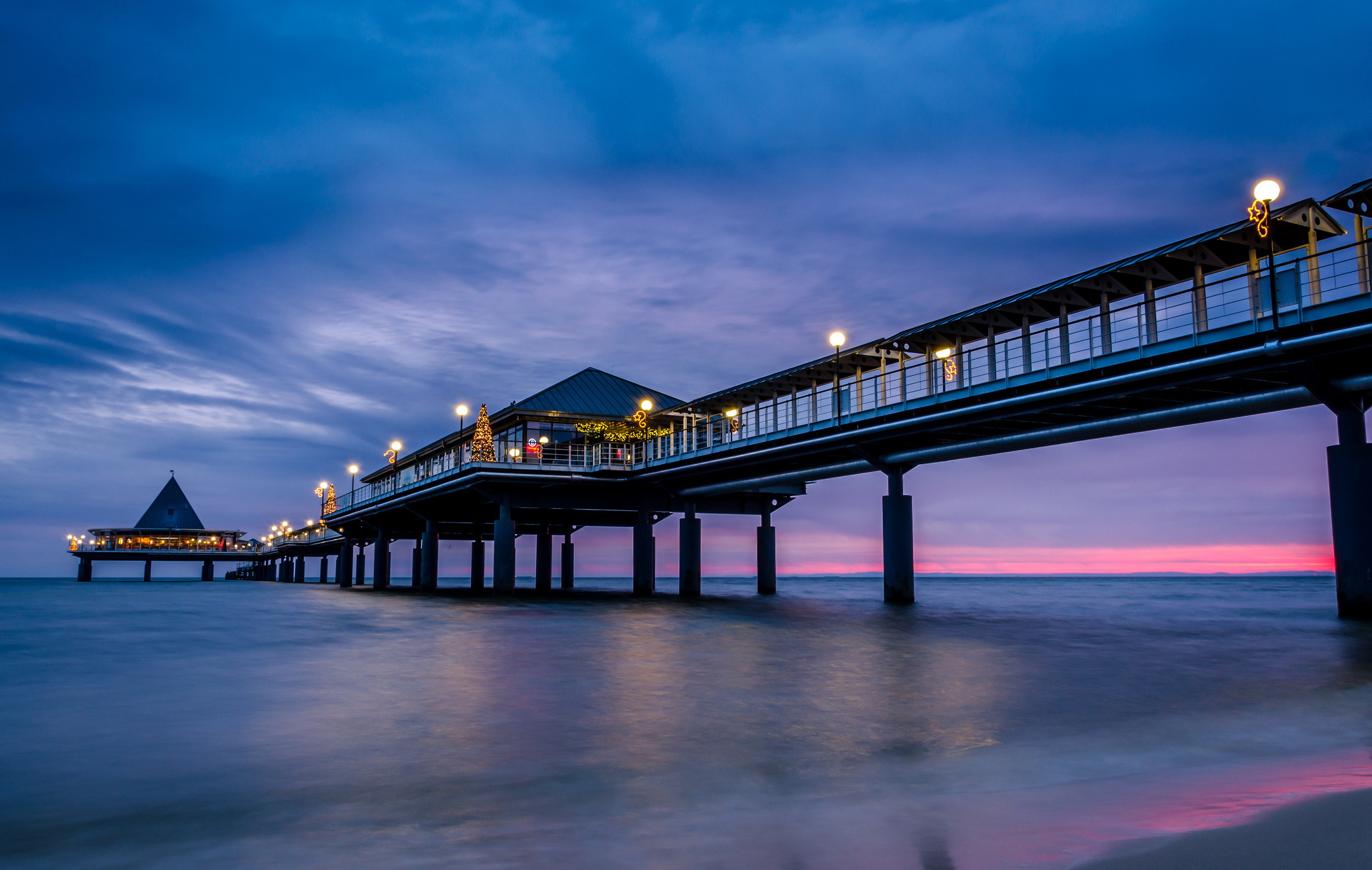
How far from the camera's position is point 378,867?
19.8ft

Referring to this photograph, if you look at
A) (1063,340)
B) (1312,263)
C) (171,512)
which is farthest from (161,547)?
(1312,263)

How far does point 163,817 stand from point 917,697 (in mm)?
10157

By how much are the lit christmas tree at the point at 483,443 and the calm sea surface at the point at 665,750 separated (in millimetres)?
24964

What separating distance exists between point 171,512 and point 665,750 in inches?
6619

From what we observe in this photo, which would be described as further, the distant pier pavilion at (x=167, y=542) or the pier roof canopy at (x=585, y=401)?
Result: the distant pier pavilion at (x=167, y=542)

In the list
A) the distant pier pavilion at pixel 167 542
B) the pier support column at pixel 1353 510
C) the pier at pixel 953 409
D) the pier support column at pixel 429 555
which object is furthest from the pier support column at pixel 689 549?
the distant pier pavilion at pixel 167 542

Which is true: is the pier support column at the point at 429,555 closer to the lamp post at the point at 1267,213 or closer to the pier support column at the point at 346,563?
the pier support column at the point at 346,563

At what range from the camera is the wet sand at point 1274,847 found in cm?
527

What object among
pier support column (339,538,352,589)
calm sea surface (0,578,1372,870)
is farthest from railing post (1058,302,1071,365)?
pier support column (339,538,352,589)

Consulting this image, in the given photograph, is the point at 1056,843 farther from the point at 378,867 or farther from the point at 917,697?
the point at 917,697

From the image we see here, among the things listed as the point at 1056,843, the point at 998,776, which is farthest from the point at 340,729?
the point at 1056,843

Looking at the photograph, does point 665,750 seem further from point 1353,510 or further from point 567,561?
point 567,561

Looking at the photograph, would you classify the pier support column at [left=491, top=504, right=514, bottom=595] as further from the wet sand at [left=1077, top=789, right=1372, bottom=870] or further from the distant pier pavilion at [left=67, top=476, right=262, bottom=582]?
the distant pier pavilion at [left=67, top=476, right=262, bottom=582]

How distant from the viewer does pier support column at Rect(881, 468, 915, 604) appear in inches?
1459
